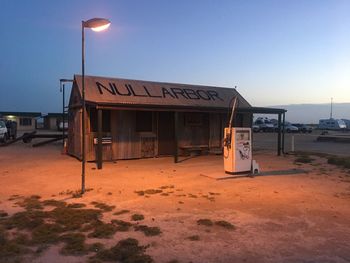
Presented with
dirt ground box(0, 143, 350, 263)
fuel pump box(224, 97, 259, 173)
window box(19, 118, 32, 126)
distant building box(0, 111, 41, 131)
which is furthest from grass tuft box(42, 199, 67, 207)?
window box(19, 118, 32, 126)

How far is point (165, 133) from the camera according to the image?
18.0m

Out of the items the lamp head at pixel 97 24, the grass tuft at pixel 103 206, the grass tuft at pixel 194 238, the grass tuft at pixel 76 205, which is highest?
the lamp head at pixel 97 24

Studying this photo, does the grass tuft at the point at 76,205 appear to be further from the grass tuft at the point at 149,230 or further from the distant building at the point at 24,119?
the distant building at the point at 24,119

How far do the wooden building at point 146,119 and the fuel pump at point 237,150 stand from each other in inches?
140

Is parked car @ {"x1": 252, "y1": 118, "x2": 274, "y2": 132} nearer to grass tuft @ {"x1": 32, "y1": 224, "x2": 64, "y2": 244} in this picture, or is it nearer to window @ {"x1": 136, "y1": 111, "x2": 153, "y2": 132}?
window @ {"x1": 136, "y1": 111, "x2": 153, "y2": 132}

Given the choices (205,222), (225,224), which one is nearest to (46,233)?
(205,222)

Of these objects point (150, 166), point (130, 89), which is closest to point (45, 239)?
point (150, 166)

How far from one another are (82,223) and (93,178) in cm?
517

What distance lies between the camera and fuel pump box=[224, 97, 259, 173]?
1195cm

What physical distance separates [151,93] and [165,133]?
6.66ft

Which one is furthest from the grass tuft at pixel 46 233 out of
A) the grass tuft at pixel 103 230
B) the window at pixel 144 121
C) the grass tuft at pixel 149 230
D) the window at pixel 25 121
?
the window at pixel 25 121

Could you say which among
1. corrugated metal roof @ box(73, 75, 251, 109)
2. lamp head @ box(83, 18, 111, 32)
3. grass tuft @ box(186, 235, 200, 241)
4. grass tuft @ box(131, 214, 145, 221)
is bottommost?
grass tuft @ box(186, 235, 200, 241)

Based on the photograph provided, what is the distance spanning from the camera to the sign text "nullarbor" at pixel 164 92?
55.5 ft

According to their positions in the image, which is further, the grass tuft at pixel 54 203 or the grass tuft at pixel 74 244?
the grass tuft at pixel 54 203
